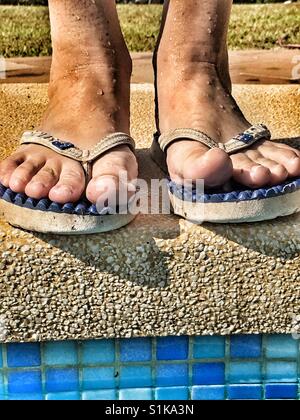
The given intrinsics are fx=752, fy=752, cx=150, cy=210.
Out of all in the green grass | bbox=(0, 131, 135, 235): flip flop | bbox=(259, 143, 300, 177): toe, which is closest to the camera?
bbox=(0, 131, 135, 235): flip flop

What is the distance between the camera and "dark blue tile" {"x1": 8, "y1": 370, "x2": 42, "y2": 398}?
137cm

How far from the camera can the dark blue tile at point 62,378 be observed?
1372 millimetres

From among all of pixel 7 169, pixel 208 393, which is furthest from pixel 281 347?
pixel 7 169

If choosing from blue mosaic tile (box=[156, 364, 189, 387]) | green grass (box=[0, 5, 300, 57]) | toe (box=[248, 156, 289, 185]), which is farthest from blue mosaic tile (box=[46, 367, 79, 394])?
green grass (box=[0, 5, 300, 57])

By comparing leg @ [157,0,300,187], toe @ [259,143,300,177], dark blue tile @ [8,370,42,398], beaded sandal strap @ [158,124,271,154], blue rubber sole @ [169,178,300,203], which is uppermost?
leg @ [157,0,300,187]

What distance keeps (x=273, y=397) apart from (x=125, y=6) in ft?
9.31

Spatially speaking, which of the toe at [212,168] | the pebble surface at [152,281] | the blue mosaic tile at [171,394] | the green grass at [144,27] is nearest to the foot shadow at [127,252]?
the pebble surface at [152,281]

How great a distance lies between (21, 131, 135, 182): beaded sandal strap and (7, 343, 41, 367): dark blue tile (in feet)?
1.06

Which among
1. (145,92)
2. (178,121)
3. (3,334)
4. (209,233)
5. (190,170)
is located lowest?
(3,334)

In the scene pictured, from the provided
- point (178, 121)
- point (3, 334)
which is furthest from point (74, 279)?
point (178, 121)

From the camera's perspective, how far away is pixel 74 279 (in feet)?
4.26

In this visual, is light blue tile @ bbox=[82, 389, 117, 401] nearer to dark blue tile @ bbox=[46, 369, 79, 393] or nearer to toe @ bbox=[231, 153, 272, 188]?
dark blue tile @ bbox=[46, 369, 79, 393]
